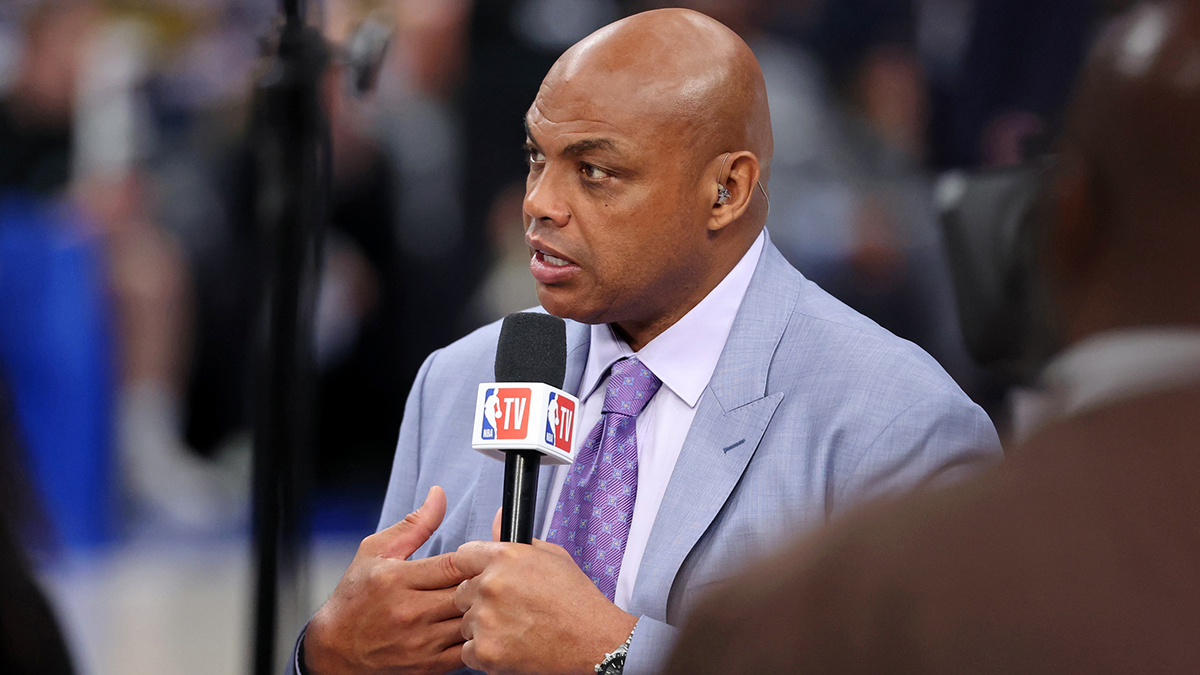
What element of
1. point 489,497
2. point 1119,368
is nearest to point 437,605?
point 489,497

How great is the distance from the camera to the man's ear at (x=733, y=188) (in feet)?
5.63

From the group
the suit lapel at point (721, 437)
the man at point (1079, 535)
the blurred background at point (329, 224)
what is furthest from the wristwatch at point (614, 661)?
the blurred background at point (329, 224)

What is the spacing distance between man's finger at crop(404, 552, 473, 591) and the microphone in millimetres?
86

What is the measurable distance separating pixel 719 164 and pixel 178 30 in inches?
109

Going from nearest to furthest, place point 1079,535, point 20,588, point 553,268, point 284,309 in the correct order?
point 1079,535 → point 20,588 → point 553,268 → point 284,309

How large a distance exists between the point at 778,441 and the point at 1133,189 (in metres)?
1.02

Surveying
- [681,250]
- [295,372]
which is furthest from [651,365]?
[295,372]

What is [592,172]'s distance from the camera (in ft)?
5.49

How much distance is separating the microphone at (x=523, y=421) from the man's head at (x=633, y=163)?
246 millimetres

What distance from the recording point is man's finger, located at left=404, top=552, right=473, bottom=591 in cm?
146

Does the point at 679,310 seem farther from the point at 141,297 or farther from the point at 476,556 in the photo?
the point at 141,297

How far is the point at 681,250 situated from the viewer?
5.56 feet

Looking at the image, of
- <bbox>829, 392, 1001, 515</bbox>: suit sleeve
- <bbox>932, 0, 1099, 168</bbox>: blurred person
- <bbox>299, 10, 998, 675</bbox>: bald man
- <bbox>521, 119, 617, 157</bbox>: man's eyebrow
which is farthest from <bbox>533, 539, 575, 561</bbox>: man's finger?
<bbox>932, 0, 1099, 168</bbox>: blurred person

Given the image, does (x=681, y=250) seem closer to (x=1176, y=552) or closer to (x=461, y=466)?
(x=461, y=466)
